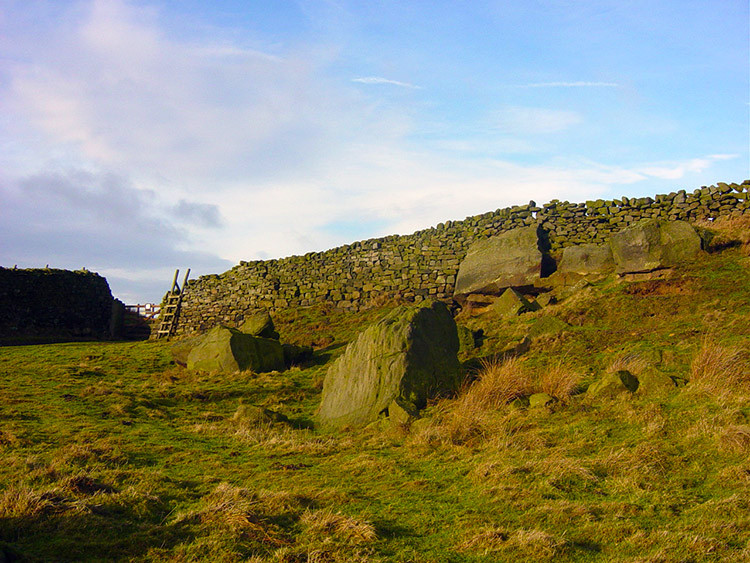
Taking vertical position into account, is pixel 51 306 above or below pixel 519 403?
above

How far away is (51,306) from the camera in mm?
31312

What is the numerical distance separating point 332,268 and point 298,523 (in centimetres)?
2295

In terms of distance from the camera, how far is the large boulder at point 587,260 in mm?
19812

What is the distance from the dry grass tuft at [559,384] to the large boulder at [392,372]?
5.91 ft

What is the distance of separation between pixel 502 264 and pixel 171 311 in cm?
2062

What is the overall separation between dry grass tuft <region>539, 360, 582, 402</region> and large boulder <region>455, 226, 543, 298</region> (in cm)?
1009

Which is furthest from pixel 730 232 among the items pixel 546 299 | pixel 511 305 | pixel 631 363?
pixel 631 363

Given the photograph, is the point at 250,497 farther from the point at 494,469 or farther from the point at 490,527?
the point at 494,469

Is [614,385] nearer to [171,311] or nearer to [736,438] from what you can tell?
[736,438]

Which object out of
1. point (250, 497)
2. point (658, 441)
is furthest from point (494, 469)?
point (250, 497)

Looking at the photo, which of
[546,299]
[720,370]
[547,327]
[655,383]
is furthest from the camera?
[546,299]

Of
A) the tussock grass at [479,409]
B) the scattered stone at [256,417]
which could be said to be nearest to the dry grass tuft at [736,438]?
the tussock grass at [479,409]

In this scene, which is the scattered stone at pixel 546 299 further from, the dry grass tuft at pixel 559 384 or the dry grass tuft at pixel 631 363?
the dry grass tuft at pixel 559 384

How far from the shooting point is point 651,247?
18312 millimetres
